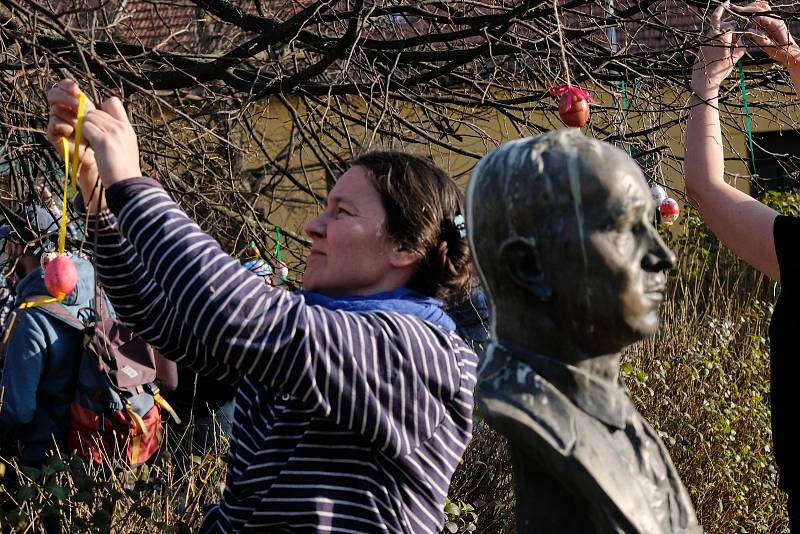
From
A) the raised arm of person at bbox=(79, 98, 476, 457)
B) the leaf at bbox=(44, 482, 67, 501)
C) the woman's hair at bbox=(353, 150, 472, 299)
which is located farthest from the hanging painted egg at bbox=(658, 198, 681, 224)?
the leaf at bbox=(44, 482, 67, 501)

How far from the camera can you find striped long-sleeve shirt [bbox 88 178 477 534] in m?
1.60

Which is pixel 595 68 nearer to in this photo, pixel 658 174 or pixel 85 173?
pixel 658 174

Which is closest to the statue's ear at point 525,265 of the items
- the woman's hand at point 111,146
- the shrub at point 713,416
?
the woman's hand at point 111,146

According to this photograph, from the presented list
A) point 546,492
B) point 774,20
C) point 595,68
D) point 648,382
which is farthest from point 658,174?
point 546,492

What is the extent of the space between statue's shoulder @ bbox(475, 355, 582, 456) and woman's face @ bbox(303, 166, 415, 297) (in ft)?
1.86

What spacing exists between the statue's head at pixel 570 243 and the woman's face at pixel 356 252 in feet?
1.75

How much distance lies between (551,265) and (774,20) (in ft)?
6.17

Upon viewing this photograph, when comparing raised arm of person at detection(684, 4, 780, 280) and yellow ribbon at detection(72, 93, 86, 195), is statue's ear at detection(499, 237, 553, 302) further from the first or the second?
raised arm of person at detection(684, 4, 780, 280)

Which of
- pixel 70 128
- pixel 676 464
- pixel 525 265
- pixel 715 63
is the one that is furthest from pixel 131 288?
pixel 676 464

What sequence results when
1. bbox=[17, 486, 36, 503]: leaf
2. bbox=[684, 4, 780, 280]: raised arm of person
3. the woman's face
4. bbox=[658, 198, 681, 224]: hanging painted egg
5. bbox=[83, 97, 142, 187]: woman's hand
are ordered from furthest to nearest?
1. bbox=[658, 198, 681, 224]: hanging painted egg
2. bbox=[17, 486, 36, 503]: leaf
3. bbox=[684, 4, 780, 280]: raised arm of person
4. the woman's face
5. bbox=[83, 97, 142, 187]: woman's hand

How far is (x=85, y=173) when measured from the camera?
2.01 meters

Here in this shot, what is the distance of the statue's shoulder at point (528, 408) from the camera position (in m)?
1.36

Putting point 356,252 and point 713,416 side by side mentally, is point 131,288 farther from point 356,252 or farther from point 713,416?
point 713,416

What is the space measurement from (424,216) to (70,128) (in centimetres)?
66
